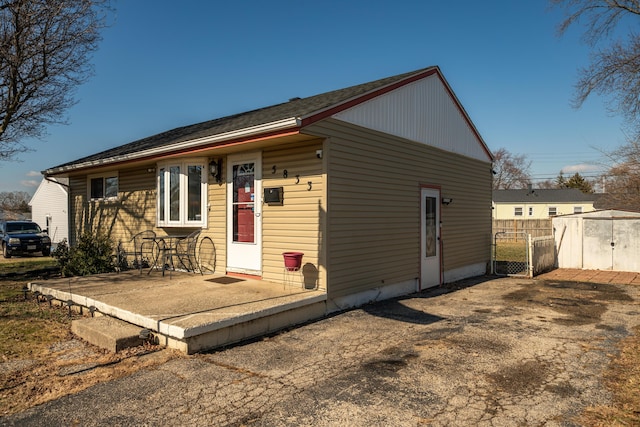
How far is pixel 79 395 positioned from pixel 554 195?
3935 cm

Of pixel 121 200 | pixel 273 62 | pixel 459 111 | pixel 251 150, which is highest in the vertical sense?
pixel 273 62

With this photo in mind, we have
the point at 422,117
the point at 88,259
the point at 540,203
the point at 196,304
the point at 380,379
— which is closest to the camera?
the point at 380,379

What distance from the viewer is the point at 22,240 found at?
18.2 meters

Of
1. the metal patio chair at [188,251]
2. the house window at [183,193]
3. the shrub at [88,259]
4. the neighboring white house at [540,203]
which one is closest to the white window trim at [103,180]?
the shrub at [88,259]

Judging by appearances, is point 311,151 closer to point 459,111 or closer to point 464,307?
point 464,307

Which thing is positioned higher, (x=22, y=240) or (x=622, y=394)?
(x=22, y=240)

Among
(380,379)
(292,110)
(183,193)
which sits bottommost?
(380,379)

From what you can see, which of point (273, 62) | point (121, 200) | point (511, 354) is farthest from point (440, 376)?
point (273, 62)

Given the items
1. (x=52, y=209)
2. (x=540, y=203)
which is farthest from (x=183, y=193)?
(x=540, y=203)

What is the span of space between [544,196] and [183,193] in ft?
116

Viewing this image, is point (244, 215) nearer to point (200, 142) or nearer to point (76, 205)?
point (200, 142)

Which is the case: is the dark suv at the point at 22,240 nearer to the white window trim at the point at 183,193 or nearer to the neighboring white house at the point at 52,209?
the neighboring white house at the point at 52,209

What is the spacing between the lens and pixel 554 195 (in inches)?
1396

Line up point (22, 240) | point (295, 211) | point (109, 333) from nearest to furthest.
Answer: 1. point (109, 333)
2. point (295, 211)
3. point (22, 240)
